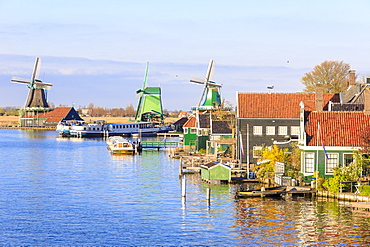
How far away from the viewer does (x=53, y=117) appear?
192 m

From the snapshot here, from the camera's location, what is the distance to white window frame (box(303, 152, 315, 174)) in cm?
4881

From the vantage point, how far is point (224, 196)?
48.5 meters

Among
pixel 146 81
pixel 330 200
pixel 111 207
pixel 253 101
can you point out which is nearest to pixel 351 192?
pixel 330 200

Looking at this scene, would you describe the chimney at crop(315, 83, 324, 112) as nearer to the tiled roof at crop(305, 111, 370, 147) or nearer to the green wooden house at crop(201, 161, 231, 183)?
the tiled roof at crop(305, 111, 370, 147)

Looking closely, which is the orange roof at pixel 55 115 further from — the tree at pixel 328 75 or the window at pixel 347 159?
the window at pixel 347 159

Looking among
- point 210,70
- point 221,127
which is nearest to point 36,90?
point 210,70

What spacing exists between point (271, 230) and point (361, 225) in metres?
5.56

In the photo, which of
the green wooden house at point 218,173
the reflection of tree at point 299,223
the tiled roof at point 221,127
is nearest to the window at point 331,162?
the reflection of tree at point 299,223

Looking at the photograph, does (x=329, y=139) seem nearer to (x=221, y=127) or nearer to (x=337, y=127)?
(x=337, y=127)

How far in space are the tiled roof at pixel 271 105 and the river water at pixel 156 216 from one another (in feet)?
30.8

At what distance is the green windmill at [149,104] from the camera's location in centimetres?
17900

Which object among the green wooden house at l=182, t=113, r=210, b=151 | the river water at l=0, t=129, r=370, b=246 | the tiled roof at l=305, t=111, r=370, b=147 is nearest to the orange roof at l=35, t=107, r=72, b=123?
the green wooden house at l=182, t=113, r=210, b=151

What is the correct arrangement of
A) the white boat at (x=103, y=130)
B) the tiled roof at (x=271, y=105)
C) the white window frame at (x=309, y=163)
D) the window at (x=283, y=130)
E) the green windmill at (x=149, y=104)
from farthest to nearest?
the green windmill at (x=149, y=104)
the white boat at (x=103, y=130)
the tiled roof at (x=271, y=105)
the window at (x=283, y=130)
the white window frame at (x=309, y=163)

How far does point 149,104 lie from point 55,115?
31998 millimetres
